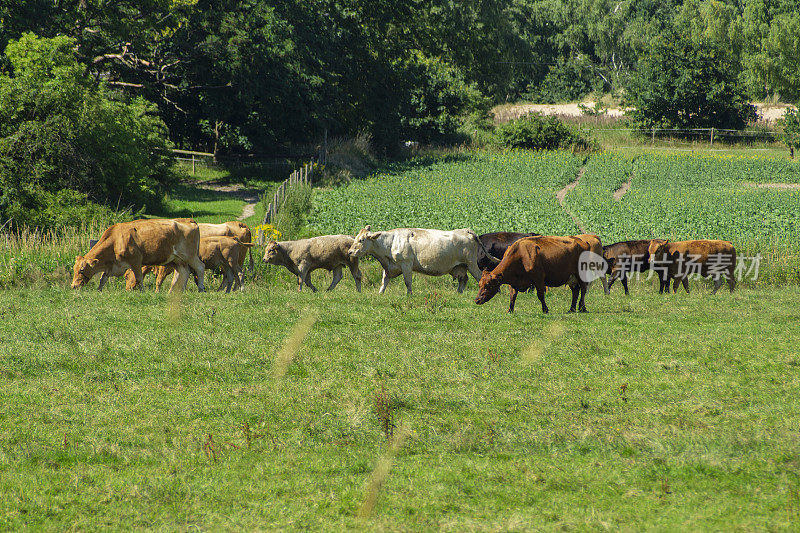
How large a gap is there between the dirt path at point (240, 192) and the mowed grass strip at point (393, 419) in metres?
25.3

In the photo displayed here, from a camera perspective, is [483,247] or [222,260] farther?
[222,260]

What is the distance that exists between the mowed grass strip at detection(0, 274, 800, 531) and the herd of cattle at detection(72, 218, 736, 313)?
4.35 feet

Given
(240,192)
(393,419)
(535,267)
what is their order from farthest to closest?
(240,192), (535,267), (393,419)

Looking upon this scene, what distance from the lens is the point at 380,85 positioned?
198 ft

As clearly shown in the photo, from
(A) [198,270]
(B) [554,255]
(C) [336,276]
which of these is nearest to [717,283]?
(B) [554,255]

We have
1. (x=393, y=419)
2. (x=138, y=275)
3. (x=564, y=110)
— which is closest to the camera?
(x=393, y=419)

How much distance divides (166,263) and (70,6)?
24.6m

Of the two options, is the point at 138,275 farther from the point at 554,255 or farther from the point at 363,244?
the point at 554,255

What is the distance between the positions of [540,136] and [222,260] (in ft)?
163

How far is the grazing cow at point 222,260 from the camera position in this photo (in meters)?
20.4

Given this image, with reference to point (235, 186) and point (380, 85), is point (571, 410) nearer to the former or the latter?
point (235, 186)

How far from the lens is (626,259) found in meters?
22.6

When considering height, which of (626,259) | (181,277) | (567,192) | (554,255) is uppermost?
(567,192)

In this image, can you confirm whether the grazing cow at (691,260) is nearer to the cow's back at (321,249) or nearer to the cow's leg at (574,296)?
the cow's leg at (574,296)
